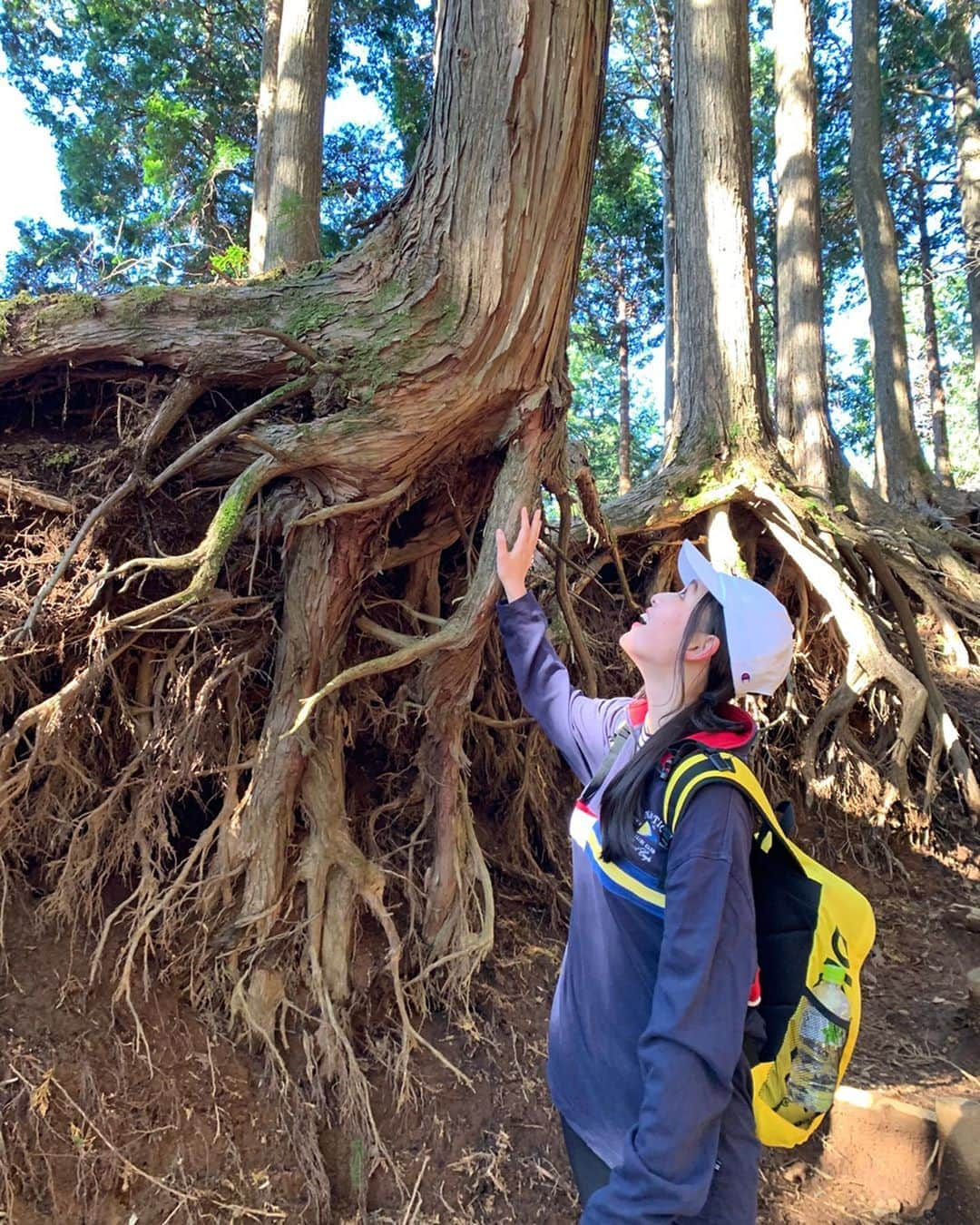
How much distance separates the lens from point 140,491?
2861mm

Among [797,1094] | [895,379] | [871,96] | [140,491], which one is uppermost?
[871,96]

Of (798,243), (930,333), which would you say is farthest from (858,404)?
(798,243)

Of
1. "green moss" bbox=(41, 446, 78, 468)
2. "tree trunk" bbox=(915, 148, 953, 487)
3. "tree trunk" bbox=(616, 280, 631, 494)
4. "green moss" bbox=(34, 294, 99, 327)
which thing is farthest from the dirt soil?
"tree trunk" bbox=(616, 280, 631, 494)

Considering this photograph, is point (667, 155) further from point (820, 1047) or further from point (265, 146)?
point (820, 1047)

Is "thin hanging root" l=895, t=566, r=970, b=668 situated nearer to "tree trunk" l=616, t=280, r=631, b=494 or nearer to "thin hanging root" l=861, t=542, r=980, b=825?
"thin hanging root" l=861, t=542, r=980, b=825

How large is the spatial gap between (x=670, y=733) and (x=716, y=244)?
4.77 meters

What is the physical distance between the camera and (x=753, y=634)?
61.0 inches

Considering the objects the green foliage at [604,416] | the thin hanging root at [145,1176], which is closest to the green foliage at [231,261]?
the thin hanging root at [145,1176]

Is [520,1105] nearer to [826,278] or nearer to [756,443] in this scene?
[756,443]

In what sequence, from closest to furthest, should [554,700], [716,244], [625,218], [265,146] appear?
[554,700], [716,244], [265,146], [625,218]

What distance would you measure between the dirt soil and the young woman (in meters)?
1.45

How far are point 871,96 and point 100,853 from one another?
1215 cm

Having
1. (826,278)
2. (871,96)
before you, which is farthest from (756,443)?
(826,278)

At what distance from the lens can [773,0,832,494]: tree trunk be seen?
6.70m
